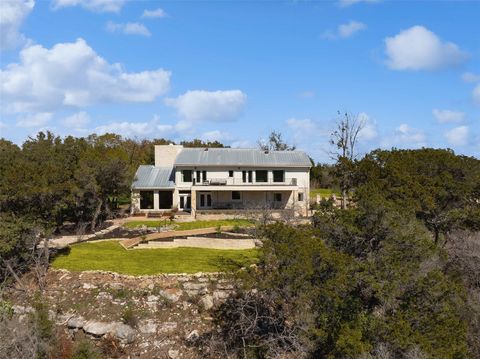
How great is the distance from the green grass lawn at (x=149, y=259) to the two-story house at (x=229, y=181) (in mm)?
14186

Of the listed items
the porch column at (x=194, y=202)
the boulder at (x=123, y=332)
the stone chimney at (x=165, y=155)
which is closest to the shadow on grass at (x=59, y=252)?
the boulder at (x=123, y=332)

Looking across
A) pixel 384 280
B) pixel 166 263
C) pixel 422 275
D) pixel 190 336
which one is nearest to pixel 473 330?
pixel 422 275

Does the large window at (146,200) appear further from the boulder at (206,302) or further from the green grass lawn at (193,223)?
the boulder at (206,302)

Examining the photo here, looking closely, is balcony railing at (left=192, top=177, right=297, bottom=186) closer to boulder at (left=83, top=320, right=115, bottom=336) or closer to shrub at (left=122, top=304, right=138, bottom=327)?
shrub at (left=122, top=304, right=138, bottom=327)

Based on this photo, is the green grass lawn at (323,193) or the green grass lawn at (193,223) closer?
the green grass lawn at (193,223)

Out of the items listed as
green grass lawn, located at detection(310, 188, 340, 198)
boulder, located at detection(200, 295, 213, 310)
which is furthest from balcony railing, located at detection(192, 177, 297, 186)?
boulder, located at detection(200, 295, 213, 310)

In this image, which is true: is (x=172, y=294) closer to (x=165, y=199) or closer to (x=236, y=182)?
(x=236, y=182)

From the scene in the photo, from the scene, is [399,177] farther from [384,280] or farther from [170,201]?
[170,201]

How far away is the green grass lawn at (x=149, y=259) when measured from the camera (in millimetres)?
24516

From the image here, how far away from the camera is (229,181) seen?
43.2 meters

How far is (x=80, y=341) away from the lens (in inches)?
799

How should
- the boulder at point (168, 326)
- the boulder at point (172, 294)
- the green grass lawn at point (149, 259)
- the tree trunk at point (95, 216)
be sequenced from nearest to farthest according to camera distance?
1. the boulder at point (168, 326)
2. the boulder at point (172, 294)
3. the green grass lawn at point (149, 259)
4. the tree trunk at point (95, 216)

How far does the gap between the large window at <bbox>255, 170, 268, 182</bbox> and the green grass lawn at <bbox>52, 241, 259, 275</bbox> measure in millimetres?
16225

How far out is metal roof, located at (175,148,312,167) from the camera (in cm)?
4362
